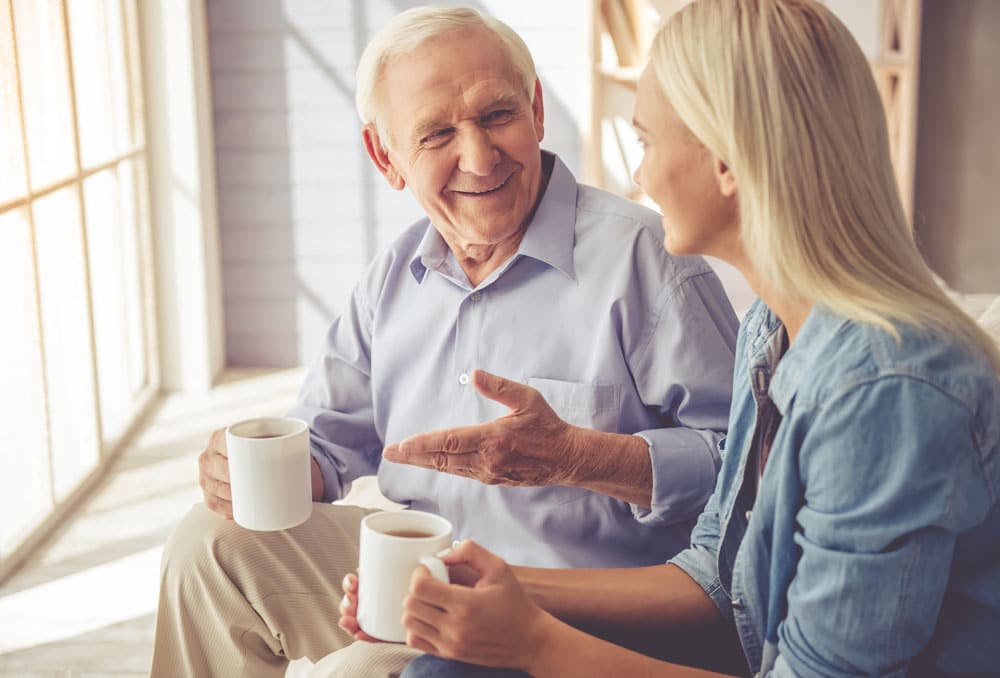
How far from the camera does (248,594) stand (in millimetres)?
1600

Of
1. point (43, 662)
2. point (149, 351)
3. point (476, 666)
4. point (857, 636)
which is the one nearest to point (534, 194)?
point (476, 666)

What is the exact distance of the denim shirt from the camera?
0.98m

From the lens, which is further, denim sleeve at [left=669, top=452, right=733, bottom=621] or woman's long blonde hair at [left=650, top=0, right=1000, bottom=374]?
denim sleeve at [left=669, top=452, right=733, bottom=621]

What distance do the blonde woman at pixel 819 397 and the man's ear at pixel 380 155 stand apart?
2.52 ft

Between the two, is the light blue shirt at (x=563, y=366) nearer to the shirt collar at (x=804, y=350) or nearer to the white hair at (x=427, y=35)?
the white hair at (x=427, y=35)

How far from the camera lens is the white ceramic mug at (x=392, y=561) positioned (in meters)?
1.10

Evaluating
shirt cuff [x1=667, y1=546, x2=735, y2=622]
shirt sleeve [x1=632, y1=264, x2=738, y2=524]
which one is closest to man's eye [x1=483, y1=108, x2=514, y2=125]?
shirt sleeve [x1=632, y1=264, x2=738, y2=524]

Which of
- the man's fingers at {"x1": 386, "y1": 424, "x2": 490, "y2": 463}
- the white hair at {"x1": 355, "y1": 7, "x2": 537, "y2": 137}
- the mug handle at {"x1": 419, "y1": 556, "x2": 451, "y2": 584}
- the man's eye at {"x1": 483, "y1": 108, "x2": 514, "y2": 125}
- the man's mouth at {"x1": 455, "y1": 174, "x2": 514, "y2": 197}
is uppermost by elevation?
the white hair at {"x1": 355, "y1": 7, "x2": 537, "y2": 137}

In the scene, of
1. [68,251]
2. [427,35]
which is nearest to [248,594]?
[427,35]

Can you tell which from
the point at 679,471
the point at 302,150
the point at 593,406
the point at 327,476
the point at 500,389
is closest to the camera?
the point at 500,389

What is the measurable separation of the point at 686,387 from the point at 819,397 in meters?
0.56

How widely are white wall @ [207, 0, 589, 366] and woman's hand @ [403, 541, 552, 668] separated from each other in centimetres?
346

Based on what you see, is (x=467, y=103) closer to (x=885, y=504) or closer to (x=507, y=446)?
(x=507, y=446)

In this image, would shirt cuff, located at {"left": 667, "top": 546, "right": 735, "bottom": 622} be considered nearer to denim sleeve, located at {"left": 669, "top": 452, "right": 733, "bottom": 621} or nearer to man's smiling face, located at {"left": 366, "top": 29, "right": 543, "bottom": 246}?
denim sleeve, located at {"left": 669, "top": 452, "right": 733, "bottom": 621}
